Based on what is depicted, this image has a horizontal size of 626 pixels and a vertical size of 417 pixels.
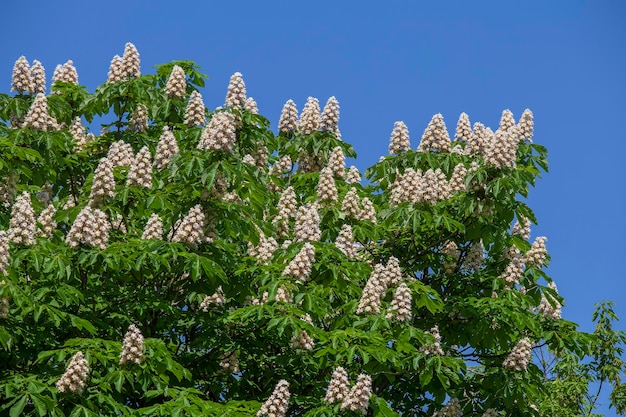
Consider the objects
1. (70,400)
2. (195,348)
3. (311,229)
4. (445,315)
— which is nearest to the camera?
(70,400)

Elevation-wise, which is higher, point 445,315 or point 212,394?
point 445,315

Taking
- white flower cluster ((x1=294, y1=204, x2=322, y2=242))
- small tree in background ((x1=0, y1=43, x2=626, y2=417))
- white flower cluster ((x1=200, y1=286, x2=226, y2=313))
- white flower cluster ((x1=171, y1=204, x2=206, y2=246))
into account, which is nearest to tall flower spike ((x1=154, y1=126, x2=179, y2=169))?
small tree in background ((x1=0, y1=43, x2=626, y2=417))

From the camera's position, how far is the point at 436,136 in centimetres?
2077

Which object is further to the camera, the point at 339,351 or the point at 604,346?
the point at 604,346

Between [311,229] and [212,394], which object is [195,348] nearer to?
[212,394]

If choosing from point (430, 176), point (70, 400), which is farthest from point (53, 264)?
point (430, 176)

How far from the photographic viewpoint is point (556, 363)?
29500mm

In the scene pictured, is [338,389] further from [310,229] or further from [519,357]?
[519,357]

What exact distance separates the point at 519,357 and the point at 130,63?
8.53m

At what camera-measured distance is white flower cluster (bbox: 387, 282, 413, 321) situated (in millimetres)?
15555

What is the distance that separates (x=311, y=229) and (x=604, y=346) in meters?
14.7

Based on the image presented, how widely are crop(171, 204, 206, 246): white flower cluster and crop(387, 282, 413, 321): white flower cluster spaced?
270 centimetres

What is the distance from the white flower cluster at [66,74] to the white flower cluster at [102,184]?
7187mm

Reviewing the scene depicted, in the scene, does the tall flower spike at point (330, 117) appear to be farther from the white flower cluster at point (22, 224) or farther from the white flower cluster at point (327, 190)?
the white flower cluster at point (22, 224)
